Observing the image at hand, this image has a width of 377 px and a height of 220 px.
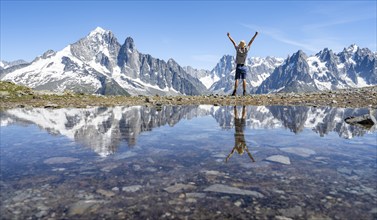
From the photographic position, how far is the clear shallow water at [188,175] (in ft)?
17.5

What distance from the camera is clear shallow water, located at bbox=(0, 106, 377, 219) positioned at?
5.33 metres

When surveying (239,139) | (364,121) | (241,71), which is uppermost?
(241,71)

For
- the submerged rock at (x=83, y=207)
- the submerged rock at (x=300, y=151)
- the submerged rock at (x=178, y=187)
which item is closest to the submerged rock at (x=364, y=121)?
the submerged rock at (x=300, y=151)

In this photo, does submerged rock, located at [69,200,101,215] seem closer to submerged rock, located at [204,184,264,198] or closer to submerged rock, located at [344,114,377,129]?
submerged rock, located at [204,184,264,198]

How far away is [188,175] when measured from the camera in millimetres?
7230

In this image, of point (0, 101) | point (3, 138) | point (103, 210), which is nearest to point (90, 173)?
point (103, 210)

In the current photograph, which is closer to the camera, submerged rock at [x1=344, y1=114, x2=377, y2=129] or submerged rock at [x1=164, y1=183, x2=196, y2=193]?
submerged rock at [x1=164, y1=183, x2=196, y2=193]

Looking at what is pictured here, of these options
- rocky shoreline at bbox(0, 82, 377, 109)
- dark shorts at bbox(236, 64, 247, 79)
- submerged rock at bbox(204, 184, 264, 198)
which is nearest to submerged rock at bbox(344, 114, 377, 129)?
rocky shoreline at bbox(0, 82, 377, 109)

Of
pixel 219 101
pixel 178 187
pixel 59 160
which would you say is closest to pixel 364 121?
pixel 178 187

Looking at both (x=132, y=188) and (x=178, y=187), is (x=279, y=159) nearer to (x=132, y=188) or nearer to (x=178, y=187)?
(x=178, y=187)

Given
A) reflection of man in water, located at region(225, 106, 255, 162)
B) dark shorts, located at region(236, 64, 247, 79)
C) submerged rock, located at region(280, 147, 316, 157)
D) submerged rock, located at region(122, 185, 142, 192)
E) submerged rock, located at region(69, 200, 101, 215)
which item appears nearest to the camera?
submerged rock, located at region(69, 200, 101, 215)

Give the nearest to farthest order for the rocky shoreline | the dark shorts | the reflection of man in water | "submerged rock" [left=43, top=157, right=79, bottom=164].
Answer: "submerged rock" [left=43, top=157, right=79, bottom=164] → the reflection of man in water → the rocky shoreline → the dark shorts

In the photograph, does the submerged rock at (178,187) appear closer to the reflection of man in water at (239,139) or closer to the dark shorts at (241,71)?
the reflection of man in water at (239,139)

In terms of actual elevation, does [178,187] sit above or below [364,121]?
below
